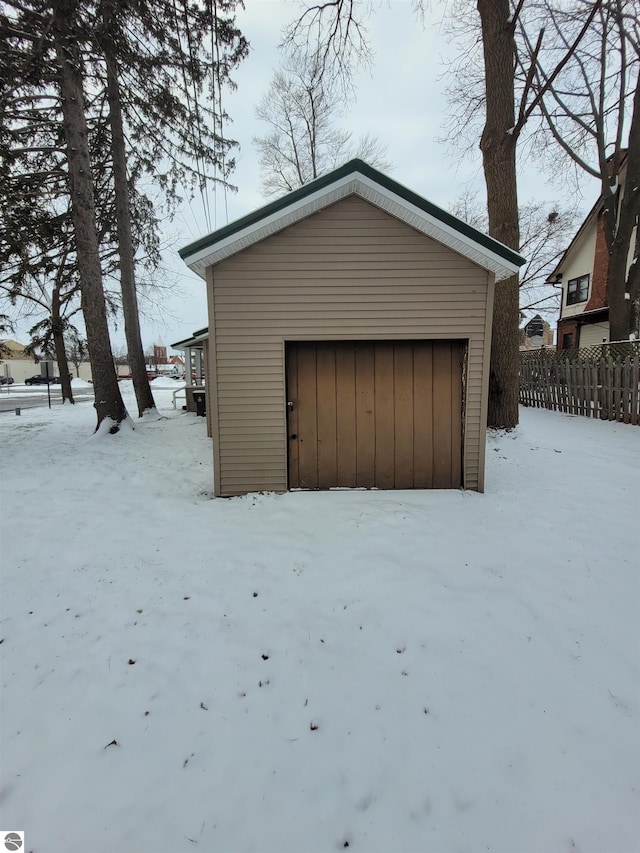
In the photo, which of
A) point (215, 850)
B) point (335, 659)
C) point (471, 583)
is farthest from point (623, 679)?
point (215, 850)

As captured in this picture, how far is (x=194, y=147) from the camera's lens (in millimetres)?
9555

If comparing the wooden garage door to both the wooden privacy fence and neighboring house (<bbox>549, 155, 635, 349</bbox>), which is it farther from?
neighboring house (<bbox>549, 155, 635, 349</bbox>)

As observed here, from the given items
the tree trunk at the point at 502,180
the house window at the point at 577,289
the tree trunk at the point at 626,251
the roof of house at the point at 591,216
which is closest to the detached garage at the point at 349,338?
the tree trunk at the point at 502,180

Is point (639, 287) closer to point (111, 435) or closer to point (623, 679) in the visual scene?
point (623, 679)

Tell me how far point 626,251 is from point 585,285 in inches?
326

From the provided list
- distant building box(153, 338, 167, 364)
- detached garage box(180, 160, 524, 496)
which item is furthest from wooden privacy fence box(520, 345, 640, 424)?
distant building box(153, 338, 167, 364)

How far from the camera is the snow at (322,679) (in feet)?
5.07

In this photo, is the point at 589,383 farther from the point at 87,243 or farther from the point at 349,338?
the point at 87,243

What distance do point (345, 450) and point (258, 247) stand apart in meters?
2.61

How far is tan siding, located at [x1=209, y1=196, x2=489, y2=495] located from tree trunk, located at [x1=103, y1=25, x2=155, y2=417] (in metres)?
8.06

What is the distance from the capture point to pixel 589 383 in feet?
29.5

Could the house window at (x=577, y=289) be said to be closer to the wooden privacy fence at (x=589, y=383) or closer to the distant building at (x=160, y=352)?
the wooden privacy fence at (x=589, y=383)

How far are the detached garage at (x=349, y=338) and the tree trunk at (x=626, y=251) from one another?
9.18 metres

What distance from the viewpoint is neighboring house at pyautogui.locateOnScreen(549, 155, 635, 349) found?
17.4 meters
